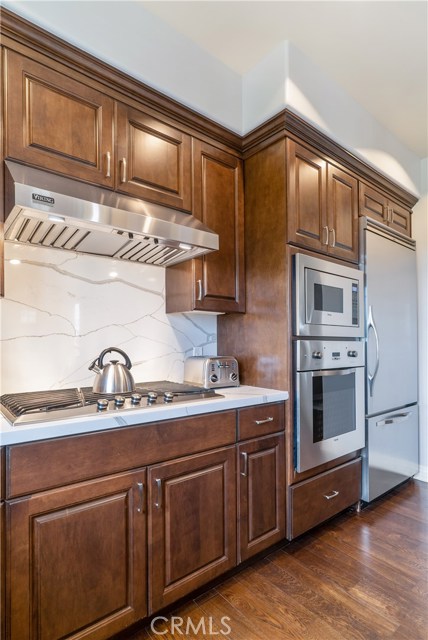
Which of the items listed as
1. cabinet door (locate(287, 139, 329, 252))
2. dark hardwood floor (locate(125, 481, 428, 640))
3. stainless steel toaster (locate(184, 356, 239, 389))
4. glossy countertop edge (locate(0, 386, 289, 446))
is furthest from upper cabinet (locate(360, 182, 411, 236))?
dark hardwood floor (locate(125, 481, 428, 640))

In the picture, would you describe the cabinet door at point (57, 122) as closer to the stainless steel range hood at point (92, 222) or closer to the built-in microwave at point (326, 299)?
the stainless steel range hood at point (92, 222)

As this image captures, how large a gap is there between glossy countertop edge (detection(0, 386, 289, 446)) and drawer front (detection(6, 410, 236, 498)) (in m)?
0.02

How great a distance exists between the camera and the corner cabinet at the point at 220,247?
1992 millimetres

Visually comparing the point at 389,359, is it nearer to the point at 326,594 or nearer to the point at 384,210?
the point at 384,210

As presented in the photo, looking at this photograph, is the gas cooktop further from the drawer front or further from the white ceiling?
the white ceiling

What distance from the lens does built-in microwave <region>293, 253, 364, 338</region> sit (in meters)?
1.93

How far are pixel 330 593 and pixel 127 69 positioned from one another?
261 cm

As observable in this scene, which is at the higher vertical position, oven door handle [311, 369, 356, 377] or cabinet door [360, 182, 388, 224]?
cabinet door [360, 182, 388, 224]

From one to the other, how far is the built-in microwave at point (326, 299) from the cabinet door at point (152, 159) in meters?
0.75

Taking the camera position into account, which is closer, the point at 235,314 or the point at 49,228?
the point at 49,228

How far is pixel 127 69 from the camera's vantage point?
166cm

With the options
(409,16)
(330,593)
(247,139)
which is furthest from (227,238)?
(330,593)

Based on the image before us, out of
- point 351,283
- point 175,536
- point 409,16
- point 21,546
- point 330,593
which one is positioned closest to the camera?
point 21,546

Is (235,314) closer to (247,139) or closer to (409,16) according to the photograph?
(247,139)
